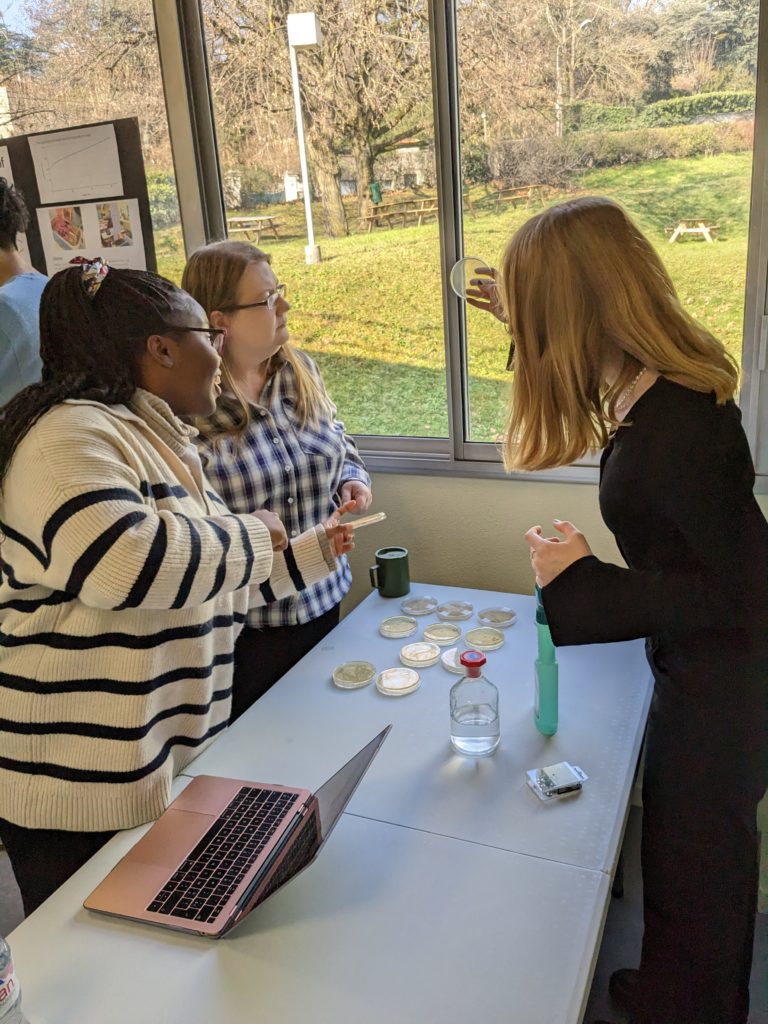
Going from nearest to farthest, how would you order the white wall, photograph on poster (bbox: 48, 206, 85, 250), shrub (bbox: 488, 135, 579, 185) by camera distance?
shrub (bbox: 488, 135, 579, 185) → the white wall → photograph on poster (bbox: 48, 206, 85, 250)

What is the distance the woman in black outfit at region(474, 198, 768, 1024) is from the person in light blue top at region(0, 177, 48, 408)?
1.27m

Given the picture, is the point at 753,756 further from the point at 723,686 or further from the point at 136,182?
the point at 136,182

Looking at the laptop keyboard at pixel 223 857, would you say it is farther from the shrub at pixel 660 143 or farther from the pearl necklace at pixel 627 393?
the shrub at pixel 660 143

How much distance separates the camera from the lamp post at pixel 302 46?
2156mm

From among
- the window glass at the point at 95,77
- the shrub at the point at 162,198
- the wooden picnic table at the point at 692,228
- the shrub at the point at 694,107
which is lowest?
the wooden picnic table at the point at 692,228

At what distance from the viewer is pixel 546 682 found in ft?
4.41

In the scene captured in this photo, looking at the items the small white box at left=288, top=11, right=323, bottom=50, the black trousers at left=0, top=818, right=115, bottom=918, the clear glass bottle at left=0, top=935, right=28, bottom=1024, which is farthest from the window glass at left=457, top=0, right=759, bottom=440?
the clear glass bottle at left=0, top=935, right=28, bottom=1024

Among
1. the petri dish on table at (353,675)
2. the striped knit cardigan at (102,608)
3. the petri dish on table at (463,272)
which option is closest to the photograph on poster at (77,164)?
the petri dish on table at (463,272)

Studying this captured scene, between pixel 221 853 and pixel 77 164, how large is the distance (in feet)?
7.48

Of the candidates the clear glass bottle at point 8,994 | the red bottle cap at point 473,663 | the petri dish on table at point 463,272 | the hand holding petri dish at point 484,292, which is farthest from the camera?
the petri dish on table at point 463,272

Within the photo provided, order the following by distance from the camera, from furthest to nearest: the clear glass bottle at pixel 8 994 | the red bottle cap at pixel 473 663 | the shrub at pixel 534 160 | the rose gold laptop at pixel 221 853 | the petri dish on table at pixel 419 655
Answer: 1. the shrub at pixel 534 160
2. the petri dish on table at pixel 419 655
3. the red bottle cap at pixel 473 663
4. the rose gold laptop at pixel 221 853
5. the clear glass bottle at pixel 8 994

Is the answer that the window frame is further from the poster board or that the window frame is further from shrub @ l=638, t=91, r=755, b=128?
the poster board

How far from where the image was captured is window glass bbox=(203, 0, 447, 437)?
2.12 meters

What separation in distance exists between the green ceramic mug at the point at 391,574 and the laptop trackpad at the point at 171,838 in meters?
0.90
